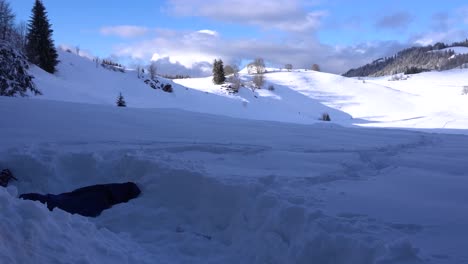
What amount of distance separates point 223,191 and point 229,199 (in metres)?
0.16

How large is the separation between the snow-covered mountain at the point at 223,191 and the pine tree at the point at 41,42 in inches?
1034

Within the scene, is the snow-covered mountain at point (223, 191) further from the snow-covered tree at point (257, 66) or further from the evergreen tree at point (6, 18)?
the snow-covered tree at point (257, 66)

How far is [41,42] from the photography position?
3509 centimetres

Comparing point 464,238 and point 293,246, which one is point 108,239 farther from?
point 464,238

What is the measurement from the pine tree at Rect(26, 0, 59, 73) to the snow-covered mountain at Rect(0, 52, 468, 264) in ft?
86.1

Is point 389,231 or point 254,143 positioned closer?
point 389,231

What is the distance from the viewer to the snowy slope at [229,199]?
3363 mm

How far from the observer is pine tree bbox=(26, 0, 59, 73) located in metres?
34.3

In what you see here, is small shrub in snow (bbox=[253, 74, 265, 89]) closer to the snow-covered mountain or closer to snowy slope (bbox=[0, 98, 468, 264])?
the snow-covered mountain

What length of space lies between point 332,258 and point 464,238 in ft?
3.80

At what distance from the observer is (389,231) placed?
11.9ft

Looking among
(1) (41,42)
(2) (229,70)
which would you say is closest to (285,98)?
(2) (229,70)

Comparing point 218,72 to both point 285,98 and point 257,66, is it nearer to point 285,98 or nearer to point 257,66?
point 285,98

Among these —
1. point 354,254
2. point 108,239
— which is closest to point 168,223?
point 108,239
